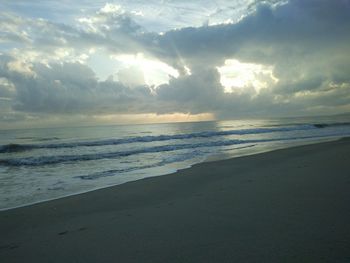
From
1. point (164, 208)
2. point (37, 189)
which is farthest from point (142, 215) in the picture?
point (37, 189)

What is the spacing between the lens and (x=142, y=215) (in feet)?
17.0

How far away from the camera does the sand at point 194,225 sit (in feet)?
10.8

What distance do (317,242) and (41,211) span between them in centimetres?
583

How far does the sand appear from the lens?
3281 mm

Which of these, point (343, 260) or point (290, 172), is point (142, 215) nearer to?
point (343, 260)

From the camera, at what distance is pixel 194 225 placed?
169 inches

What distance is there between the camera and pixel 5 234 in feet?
15.8

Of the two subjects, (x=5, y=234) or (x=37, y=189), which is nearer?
(x=5, y=234)

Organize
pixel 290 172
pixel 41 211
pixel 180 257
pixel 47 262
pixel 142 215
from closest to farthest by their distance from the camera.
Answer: pixel 180 257 → pixel 47 262 → pixel 142 215 → pixel 41 211 → pixel 290 172

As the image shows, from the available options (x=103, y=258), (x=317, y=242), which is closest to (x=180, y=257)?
(x=103, y=258)

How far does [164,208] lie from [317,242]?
3.12 meters

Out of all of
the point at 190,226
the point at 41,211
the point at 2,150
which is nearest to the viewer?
the point at 190,226

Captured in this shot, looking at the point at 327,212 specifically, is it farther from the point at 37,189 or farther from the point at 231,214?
the point at 37,189

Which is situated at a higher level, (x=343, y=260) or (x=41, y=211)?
(x=343, y=260)
